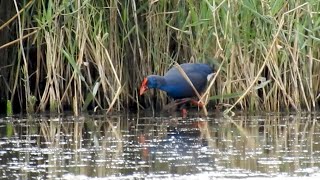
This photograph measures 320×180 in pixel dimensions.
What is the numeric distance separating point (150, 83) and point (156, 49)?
1.13 feet

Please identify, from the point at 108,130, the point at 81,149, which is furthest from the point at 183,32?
the point at 81,149

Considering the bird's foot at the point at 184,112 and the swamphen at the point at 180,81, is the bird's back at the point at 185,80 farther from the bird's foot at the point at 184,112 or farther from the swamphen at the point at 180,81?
the bird's foot at the point at 184,112

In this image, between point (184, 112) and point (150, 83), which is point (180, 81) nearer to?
point (184, 112)

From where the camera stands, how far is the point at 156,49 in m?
8.31

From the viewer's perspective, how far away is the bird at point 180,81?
8202mm

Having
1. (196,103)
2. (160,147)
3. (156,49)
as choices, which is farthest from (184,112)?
(160,147)

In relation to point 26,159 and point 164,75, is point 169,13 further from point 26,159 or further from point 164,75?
point 26,159

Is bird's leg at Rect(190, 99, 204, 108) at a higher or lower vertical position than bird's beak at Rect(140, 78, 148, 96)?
lower

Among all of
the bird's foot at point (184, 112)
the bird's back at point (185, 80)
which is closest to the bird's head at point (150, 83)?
the bird's back at point (185, 80)

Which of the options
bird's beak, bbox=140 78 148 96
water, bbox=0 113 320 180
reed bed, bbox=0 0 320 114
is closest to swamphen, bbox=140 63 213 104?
bird's beak, bbox=140 78 148 96

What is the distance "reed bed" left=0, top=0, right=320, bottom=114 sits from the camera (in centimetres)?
785

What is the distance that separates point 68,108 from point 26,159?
255 cm

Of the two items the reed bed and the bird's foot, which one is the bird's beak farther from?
the bird's foot

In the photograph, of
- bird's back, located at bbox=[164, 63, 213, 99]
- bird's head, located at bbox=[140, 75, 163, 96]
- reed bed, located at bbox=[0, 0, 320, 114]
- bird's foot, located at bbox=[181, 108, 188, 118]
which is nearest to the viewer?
reed bed, located at bbox=[0, 0, 320, 114]
